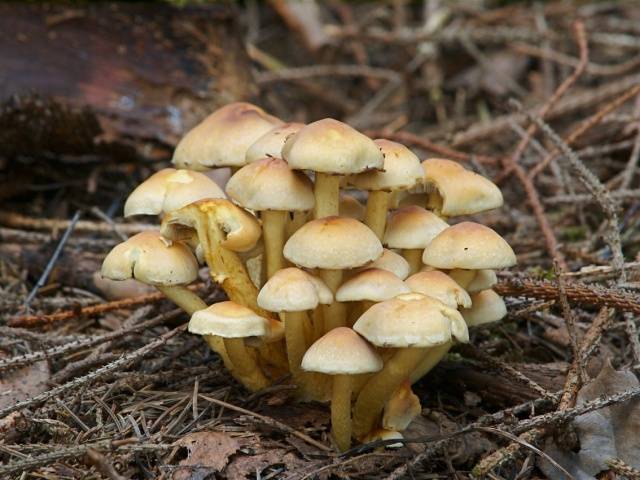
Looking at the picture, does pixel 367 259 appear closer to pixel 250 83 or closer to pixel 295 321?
pixel 295 321

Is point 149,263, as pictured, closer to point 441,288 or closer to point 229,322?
point 229,322

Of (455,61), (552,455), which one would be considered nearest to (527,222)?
(552,455)

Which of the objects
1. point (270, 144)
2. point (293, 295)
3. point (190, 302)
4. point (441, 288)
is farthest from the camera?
point (190, 302)

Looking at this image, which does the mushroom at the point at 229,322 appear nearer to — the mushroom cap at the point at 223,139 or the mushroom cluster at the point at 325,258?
the mushroom cluster at the point at 325,258

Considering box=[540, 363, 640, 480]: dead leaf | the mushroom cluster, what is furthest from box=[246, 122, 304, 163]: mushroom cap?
box=[540, 363, 640, 480]: dead leaf

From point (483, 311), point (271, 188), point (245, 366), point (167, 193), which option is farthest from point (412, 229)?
point (167, 193)

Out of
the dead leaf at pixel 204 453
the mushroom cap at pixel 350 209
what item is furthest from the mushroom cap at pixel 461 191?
the dead leaf at pixel 204 453

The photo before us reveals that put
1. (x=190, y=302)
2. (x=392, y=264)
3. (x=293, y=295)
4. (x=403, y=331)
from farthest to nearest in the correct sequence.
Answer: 1. (x=190, y=302)
2. (x=392, y=264)
3. (x=293, y=295)
4. (x=403, y=331)
